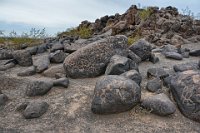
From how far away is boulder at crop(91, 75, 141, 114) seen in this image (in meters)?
4.92

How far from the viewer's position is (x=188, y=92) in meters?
5.13

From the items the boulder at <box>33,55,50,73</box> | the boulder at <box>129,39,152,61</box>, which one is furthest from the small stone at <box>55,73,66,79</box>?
A: the boulder at <box>129,39,152,61</box>

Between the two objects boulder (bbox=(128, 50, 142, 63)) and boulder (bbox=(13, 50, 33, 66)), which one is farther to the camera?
boulder (bbox=(13, 50, 33, 66))

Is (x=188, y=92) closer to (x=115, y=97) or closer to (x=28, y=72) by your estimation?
(x=115, y=97)

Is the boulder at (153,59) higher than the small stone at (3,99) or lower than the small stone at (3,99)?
higher

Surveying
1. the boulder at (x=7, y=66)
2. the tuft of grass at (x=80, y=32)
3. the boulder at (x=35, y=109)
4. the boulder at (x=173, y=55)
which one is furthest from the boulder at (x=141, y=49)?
the tuft of grass at (x=80, y=32)

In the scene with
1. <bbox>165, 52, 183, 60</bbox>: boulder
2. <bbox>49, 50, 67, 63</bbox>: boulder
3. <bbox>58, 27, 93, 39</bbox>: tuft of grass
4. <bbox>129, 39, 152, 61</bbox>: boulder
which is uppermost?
<bbox>129, 39, 152, 61</bbox>: boulder

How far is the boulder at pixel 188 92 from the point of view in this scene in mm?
4965

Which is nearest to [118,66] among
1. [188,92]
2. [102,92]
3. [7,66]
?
[102,92]

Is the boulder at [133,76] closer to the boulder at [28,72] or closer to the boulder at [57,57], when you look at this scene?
the boulder at [28,72]

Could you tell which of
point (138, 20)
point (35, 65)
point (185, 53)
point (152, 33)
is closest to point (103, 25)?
point (138, 20)

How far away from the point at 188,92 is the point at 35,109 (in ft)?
6.89

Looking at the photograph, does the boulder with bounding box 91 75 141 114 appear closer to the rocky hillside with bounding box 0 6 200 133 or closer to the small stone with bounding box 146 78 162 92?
the rocky hillside with bounding box 0 6 200 133

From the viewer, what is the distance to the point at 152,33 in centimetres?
1104
